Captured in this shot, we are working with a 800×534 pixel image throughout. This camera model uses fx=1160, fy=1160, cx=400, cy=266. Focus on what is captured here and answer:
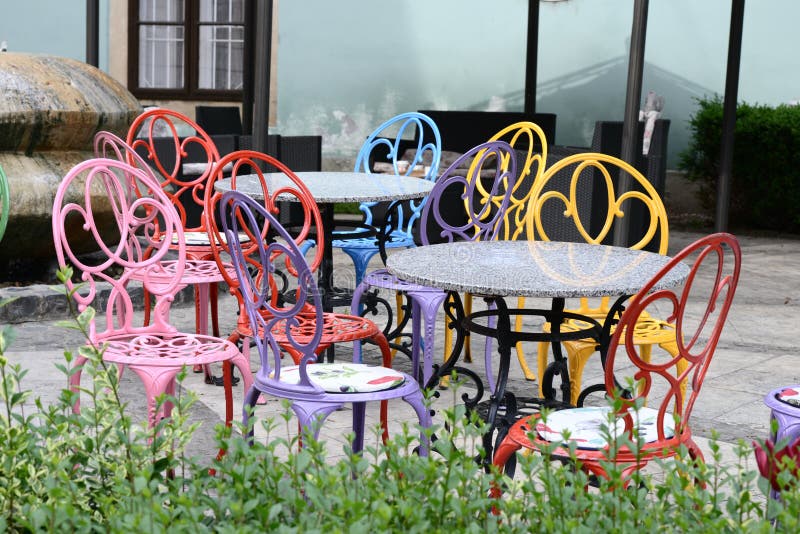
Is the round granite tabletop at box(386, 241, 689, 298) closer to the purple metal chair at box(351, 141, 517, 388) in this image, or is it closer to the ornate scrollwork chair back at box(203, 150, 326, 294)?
the ornate scrollwork chair back at box(203, 150, 326, 294)

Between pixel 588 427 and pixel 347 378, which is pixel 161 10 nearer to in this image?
pixel 347 378

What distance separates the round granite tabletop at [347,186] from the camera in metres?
4.09

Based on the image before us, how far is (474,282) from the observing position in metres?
2.79

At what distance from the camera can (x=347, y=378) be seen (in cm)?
291

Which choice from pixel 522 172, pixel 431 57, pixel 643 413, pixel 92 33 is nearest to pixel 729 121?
pixel 522 172

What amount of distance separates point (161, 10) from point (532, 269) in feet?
33.0

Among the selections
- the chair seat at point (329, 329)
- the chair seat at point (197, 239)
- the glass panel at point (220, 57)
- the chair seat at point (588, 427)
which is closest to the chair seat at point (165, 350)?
the chair seat at point (329, 329)

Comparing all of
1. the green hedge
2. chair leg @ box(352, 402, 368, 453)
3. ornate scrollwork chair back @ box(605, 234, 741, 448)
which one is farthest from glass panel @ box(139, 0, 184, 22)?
ornate scrollwork chair back @ box(605, 234, 741, 448)

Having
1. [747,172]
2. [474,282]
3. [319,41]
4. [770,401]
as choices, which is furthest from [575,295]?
[319,41]

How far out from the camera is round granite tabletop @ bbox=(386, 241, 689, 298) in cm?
276

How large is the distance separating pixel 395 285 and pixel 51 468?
2399 millimetres

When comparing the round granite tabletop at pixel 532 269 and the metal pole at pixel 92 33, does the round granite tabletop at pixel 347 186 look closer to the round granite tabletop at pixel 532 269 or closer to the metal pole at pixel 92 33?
the round granite tabletop at pixel 532 269

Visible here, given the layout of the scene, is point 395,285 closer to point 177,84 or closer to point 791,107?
point 791,107

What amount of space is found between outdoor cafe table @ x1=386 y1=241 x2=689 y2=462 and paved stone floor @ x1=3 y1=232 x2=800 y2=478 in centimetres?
44
